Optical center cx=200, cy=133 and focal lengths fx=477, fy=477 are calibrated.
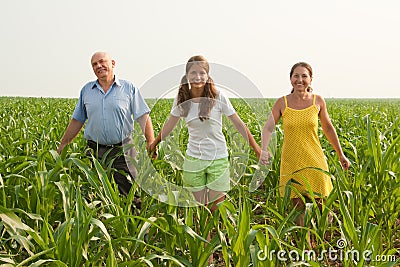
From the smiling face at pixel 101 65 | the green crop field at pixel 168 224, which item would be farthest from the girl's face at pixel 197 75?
the smiling face at pixel 101 65

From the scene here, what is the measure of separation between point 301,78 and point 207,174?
946 mm

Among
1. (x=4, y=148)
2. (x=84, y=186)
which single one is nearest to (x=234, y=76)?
(x=84, y=186)

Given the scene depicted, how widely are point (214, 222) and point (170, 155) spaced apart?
1.96 meters

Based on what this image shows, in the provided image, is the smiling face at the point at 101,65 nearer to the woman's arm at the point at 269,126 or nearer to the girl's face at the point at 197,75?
the girl's face at the point at 197,75

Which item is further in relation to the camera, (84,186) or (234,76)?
(84,186)

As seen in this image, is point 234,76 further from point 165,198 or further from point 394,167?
point 394,167

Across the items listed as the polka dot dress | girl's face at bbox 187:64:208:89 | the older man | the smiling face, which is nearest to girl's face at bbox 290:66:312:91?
the polka dot dress

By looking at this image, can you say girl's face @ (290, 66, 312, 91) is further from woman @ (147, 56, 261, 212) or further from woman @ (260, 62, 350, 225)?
woman @ (147, 56, 261, 212)

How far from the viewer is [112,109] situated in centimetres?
409

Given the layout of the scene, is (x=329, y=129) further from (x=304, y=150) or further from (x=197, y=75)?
(x=197, y=75)

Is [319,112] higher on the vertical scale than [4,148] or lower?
higher

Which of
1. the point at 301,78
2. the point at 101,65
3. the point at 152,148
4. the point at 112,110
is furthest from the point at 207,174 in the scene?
the point at 101,65

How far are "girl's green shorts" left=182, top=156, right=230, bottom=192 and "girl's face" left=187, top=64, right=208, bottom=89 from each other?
1.85 feet

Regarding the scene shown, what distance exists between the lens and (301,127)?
346 centimetres
